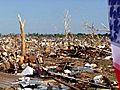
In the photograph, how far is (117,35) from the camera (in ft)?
3.29

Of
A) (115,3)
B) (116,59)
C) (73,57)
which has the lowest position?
(73,57)

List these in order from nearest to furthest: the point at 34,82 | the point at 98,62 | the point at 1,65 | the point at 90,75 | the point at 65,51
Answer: the point at 34,82
the point at 90,75
the point at 1,65
the point at 98,62
the point at 65,51

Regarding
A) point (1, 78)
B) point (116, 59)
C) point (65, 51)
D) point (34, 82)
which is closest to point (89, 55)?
point (65, 51)

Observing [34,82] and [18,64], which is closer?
[34,82]

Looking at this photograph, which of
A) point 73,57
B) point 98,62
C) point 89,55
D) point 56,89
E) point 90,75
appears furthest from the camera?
point 73,57

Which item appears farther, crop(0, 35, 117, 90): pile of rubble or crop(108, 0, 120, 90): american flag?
crop(0, 35, 117, 90): pile of rubble

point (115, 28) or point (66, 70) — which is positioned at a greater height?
point (115, 28)

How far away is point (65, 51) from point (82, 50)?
1.72 meters

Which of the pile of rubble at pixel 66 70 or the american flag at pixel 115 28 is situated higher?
the american flag at pixel 115 28

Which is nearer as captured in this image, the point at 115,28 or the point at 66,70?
the point at 115,28

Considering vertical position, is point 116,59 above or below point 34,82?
above

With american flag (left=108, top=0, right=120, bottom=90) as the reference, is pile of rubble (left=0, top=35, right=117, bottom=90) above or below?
below

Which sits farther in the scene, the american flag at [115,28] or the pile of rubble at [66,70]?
the pile of rubble at [66,70]

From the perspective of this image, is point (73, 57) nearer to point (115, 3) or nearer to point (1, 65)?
point (1, 65)
